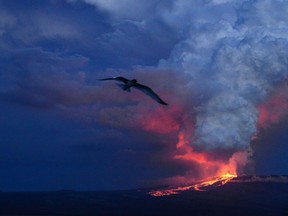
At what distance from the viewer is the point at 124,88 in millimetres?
33188

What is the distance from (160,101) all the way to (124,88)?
2982 mm

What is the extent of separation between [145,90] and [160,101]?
173 cm

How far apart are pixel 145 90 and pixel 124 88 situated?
1706 millimetres

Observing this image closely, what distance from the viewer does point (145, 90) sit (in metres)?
33.7

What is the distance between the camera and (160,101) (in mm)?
32719
